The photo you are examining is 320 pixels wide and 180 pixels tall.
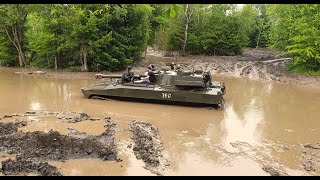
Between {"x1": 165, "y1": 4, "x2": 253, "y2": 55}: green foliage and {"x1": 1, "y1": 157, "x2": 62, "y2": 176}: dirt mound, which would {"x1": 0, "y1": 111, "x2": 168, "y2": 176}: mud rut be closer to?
{"x1": 1, "y1": 157, "x2": 62, "y2": 176}: dirt mound

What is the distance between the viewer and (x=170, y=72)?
1439cm

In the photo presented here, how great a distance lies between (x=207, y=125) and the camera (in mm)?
11773

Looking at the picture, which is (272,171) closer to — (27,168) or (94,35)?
(27,168)

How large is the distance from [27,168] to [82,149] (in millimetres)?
1428

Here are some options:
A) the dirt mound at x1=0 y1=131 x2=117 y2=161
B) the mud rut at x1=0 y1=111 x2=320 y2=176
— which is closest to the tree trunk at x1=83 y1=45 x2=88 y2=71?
the mud rut at x1=0 y1=111 x2=320 y2=176

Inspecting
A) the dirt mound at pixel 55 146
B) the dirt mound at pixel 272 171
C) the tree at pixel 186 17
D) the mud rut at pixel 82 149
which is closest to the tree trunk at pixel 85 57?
the mud rut at pixel 82 149

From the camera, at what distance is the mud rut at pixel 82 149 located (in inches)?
303

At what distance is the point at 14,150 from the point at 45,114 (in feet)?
13.0

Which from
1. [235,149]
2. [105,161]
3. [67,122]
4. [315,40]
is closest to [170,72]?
[67,122]

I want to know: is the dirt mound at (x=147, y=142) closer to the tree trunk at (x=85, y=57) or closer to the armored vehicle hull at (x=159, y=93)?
the armored vehicle hull at (x=159, y=93)

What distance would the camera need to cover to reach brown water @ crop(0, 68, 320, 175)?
26.7 ft

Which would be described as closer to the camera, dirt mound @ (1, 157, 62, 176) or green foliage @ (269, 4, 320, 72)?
dirt mound @ (1, 157, 62, 176)

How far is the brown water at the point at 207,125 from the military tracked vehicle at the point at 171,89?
345mm

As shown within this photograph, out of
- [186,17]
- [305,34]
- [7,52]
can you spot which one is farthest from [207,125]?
[186,17]
